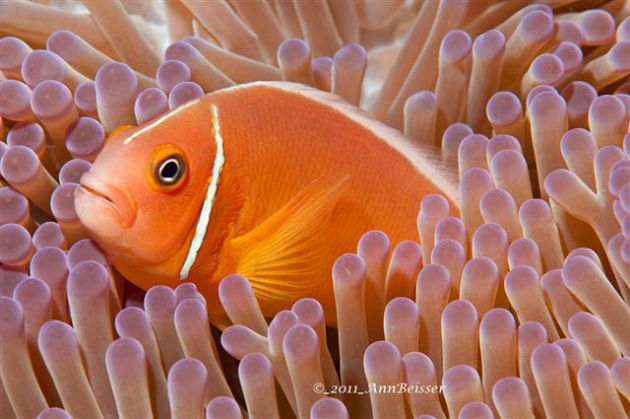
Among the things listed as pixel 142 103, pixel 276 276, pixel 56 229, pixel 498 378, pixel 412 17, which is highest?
pixel 412 17

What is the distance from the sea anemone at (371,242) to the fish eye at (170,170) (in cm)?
18

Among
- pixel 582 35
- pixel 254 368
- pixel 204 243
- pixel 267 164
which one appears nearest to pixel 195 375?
pixel 254 368

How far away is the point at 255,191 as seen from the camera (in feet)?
4.27

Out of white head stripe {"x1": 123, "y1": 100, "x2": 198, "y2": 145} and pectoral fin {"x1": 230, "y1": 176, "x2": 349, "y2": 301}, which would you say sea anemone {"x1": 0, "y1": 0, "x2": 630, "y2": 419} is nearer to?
pectoral fin {"x1": 230, "y1": 176, "x2": 349, "y2": 301}

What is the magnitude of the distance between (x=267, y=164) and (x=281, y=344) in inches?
12.3

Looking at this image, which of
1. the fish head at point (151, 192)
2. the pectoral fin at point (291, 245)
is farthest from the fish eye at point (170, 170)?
the pectoral fin at point (291, 245)

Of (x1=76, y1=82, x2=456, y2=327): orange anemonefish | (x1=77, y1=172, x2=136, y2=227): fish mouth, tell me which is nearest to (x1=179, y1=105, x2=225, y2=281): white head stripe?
(x1=76, y1=82, x2=456, y2=327): orange anemonefish

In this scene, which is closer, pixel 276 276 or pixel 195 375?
pixel 195 375

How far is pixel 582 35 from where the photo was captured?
159cm

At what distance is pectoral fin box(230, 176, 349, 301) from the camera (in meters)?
1.27

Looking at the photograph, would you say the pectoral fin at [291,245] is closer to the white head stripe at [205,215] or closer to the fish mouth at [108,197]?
the white head stripe at [205,215]

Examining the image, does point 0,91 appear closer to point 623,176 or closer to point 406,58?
point 406,58

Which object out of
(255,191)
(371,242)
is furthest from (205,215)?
(371,242)

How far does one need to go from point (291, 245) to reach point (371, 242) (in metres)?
0.13
